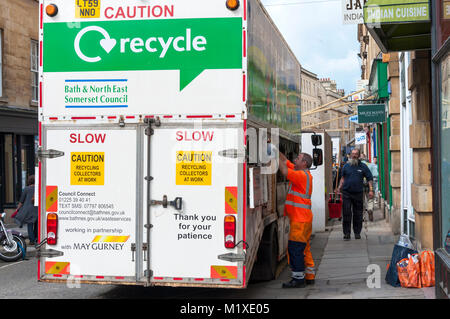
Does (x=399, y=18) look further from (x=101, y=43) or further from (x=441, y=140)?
(x=101, y=43)

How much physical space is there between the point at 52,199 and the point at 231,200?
1.99 metres

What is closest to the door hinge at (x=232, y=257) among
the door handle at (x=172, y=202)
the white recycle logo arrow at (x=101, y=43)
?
the door handle at (x=172, y=202)

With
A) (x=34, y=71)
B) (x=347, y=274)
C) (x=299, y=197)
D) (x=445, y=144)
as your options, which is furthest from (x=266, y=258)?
(x=34, y=71)

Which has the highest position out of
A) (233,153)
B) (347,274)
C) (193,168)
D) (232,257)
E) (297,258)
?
(233,153)

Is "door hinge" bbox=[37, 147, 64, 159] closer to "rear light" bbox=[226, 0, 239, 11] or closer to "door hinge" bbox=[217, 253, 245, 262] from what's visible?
"door hinge" bbox=[217, 253, 245, 262]

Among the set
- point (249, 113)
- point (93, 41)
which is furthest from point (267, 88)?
point (93, 41)

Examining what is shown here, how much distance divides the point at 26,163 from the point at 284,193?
12607 mm

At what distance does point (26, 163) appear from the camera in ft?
67.5

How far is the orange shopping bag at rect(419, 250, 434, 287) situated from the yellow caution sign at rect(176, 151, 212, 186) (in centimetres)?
319

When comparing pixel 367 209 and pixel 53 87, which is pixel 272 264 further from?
pixel 367 209

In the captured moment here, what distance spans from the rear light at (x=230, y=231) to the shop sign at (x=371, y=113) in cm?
1049

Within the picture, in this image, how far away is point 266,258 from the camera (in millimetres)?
8766
